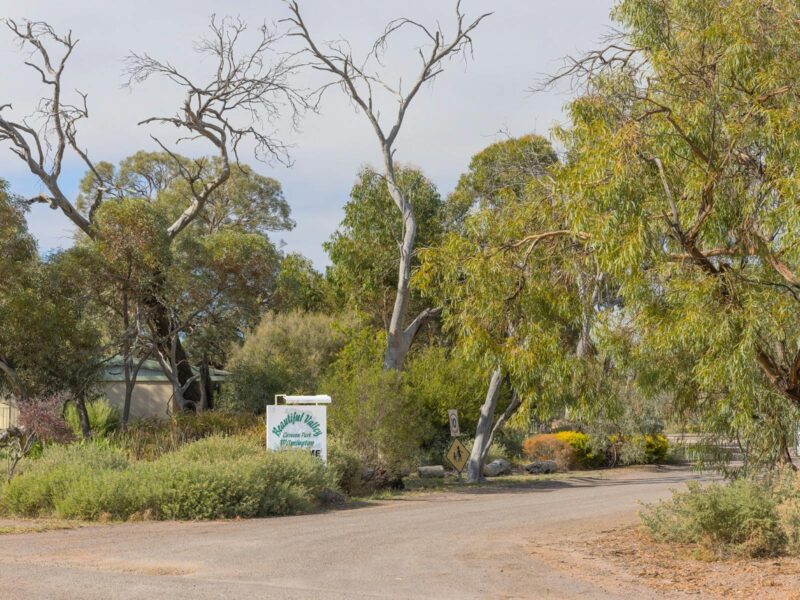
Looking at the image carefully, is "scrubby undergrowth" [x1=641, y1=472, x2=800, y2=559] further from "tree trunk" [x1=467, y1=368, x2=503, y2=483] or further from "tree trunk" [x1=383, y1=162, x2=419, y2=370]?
"tree trunk" [x1=383, y1=162, x2=419, y2=370]

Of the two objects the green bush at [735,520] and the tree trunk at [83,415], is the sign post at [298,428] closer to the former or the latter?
the tree trunk at [83,415]

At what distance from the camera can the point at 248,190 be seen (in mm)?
62844

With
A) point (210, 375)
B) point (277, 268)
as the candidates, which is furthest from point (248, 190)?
point (277, 268)

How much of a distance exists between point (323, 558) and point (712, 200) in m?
6.38

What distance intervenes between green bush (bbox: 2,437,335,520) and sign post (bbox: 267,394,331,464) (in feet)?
7.17

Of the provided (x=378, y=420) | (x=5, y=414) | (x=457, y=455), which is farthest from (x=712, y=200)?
(x=5, y=414)

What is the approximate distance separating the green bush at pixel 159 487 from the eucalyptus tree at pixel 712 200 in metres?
7.90

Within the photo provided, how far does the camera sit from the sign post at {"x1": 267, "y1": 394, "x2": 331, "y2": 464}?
22.5m

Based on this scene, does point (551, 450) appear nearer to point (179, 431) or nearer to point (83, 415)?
point (179, 431)

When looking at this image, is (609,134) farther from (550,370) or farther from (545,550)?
(545,550)

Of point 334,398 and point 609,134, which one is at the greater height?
point 609,134

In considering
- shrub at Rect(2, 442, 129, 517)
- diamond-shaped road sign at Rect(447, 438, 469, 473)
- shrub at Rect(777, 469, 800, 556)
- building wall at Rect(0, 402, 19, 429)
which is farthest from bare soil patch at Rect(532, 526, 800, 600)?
building wall at Rect(0, 402, 19, 429)

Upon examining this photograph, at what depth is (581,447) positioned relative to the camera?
38688mm

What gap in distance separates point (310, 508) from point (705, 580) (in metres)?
9.48
